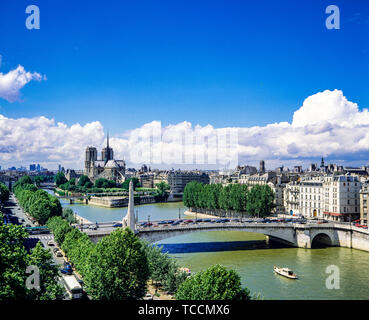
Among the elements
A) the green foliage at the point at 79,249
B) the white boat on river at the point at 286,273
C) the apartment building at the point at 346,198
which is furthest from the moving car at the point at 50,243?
the apartment building at the point at 346,198

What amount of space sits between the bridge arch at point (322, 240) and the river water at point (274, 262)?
187 cm

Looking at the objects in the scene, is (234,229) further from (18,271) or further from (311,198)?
(18,271)

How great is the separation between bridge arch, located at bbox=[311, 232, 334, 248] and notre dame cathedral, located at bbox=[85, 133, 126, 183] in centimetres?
10735

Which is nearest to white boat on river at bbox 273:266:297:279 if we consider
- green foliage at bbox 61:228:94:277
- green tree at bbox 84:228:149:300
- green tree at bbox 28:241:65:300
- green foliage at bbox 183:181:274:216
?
green tree at bbox 84:228:149:300

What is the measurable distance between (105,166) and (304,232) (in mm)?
126176

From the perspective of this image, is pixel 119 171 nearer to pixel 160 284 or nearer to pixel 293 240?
pixel 293 240

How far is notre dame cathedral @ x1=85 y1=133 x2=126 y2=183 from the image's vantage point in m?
150

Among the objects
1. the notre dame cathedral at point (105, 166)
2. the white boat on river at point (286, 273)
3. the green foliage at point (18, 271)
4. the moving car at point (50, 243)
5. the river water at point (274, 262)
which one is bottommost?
the river water at point (274, 262)

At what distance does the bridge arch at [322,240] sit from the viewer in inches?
1612

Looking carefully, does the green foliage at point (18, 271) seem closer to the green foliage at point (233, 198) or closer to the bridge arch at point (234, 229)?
the bridge arch at point (234, 229)

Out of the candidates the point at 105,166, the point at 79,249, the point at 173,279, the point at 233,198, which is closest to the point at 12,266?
the point at 173,279

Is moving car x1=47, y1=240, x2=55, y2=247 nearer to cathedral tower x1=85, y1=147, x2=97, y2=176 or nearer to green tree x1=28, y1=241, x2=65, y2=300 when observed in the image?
green tree x1=28, y1=241, x2=65, y2=300
